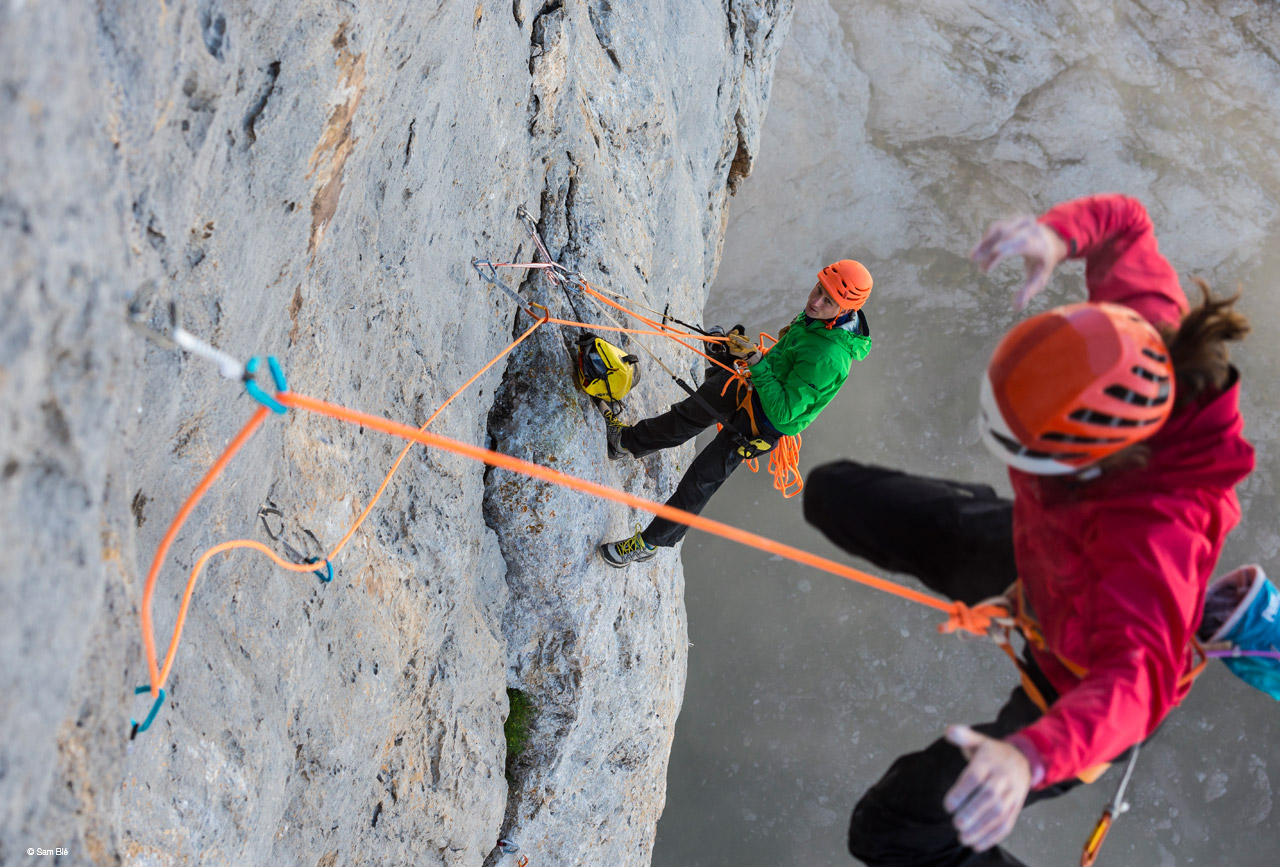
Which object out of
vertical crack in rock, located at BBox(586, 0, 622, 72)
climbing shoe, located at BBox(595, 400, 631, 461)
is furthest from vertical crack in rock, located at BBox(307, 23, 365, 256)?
vertical crack in rock, located at BBox(586, 0, 622, 72)

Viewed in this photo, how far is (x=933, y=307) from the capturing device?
11477 mm

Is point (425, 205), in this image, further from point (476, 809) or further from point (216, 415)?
point (476, 809)

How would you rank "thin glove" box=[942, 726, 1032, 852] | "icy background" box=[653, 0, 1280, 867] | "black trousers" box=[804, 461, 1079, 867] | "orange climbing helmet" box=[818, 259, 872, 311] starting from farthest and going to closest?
1. "icy background" box=[653, 0, 1280, 867]
2. "orange climbing helmet" box=[818, 259, 872, 311]
3. "black trousers" box=[804, 461, 1079, 867]
4. "thin glove" box=[942, 726, 1032, 852]

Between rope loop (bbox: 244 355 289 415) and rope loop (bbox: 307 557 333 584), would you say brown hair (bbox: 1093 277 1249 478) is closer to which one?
rope loop (bbox: 244 355 289 415)

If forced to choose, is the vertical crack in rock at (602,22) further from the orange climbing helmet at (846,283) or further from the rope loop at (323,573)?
the rope loop at (323,573)

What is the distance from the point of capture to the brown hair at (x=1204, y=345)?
139 centimetres

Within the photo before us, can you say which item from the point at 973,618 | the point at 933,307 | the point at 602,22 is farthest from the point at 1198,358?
the point at 933,307

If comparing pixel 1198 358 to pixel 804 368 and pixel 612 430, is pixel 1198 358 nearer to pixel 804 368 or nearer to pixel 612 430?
pixel 804 368

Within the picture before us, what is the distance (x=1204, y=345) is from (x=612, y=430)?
263 centimetres

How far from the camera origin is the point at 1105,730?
1262mm

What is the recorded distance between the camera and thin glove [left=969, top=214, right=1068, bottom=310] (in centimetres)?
143

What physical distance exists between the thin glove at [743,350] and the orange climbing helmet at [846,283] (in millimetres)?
579

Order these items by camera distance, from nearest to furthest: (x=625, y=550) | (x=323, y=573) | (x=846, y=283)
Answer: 1. (x=323, y=573)
2. (x=846, y=283)
3. (x=625, y=550)

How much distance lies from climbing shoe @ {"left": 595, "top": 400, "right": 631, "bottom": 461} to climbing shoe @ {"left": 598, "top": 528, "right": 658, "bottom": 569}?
397 millimetres
